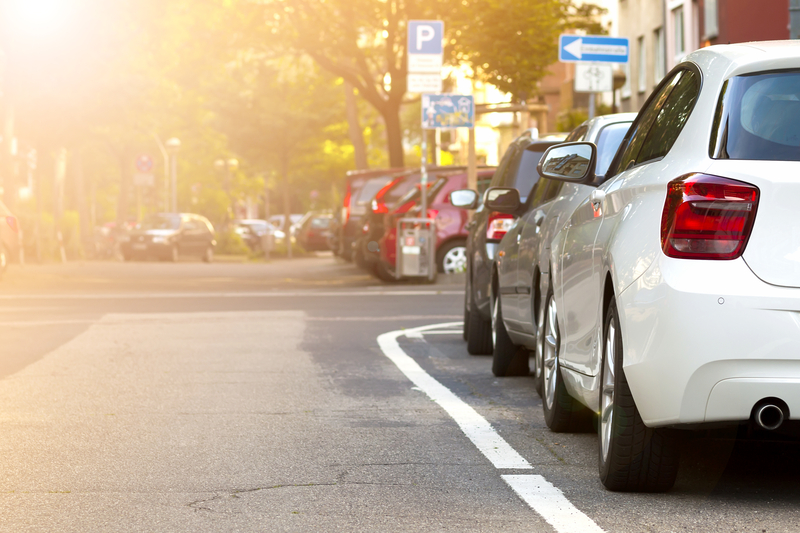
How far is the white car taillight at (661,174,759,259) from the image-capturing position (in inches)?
164

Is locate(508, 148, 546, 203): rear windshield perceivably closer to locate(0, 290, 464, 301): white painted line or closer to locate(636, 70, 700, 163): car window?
locate(636, 70, 700, 163): car window

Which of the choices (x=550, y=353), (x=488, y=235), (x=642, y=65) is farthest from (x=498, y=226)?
(x=642, y=65)

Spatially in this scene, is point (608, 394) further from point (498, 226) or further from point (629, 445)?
point (498, 226)

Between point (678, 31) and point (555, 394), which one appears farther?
point (678, 31)

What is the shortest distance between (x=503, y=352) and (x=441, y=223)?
12146 millimetres

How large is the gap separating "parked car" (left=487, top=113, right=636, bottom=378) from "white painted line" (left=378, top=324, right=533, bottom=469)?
0.53 m

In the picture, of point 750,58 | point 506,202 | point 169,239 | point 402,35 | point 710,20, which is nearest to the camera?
point 750,58

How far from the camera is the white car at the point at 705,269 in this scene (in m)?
4.14

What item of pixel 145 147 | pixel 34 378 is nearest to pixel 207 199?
pixel 145 147

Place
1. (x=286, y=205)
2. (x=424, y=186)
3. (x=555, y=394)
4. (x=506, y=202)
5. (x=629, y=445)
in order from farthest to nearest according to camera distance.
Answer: (x=286, y=205) < (x=424, y=186) < (x=506, y=202) < (x=555, y=394) < (x=629, y=445)

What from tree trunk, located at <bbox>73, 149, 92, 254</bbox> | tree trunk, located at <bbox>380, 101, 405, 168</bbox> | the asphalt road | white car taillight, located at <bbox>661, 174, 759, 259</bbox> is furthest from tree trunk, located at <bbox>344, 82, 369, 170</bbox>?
white car taillight, located at <bbox>661, 174, 759, 259</bbox>

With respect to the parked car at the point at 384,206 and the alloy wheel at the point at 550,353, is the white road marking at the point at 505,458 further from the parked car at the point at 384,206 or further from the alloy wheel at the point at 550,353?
the parked car at the point at 384,206

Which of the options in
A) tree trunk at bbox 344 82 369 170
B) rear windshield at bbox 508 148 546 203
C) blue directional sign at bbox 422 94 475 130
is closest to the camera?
rear windshield at bbox 508 148 546 203

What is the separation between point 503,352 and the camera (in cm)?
894
